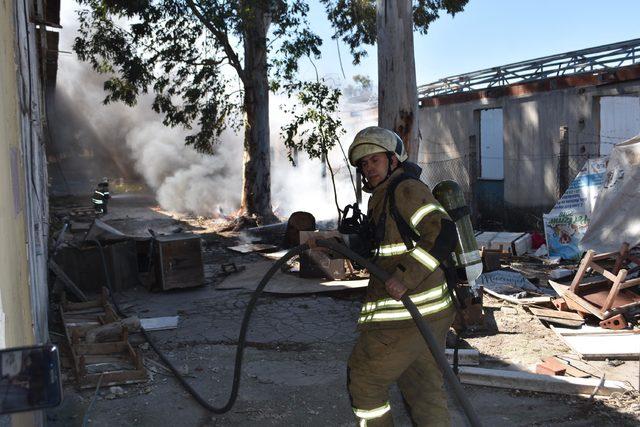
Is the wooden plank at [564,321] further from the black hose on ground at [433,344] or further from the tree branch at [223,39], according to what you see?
the tree branch at [223,39]

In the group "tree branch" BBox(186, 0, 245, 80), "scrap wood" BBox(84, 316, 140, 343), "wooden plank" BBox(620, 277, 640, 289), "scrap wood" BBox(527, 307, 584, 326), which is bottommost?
"scrap wood" BBox(527, 307, 584, 326)

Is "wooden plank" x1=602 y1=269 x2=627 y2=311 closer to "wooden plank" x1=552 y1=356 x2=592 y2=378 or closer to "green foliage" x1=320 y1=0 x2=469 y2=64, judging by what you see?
"wooden plank" x1=552 y1=356 x2=592 y2=378

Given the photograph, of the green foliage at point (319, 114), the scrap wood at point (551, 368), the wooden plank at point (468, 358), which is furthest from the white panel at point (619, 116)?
the wooden plank at point (468, 358)

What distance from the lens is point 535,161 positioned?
13.6 metres

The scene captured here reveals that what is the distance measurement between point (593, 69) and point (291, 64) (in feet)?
23.1

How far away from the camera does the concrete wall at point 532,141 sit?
40.2 ft

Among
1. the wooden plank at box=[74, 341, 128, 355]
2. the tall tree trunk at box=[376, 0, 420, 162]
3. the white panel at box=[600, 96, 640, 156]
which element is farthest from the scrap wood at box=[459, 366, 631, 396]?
the white panel at box=[600, 96, 640, 156]

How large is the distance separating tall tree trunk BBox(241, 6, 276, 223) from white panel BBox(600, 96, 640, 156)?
7.99 meters

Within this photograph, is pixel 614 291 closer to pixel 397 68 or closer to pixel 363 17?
pixel 397 68

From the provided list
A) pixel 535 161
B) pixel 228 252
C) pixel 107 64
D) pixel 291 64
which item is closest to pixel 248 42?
pixel 291 64

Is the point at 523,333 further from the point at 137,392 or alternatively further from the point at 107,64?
the point at 107,64

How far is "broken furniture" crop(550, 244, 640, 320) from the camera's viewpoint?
6035mm

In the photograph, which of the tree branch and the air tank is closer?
the air tank

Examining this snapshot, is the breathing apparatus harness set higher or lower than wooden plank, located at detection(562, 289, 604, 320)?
higher
